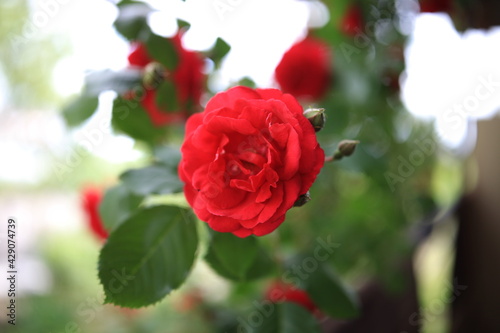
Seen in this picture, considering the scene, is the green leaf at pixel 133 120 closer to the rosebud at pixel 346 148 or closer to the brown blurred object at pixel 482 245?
the rosebud at pixel 346 148

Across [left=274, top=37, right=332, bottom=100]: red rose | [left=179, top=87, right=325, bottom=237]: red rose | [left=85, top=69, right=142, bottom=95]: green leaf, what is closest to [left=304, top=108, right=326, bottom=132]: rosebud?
[left=179, top=87, right=325, bottom=237]: red rose

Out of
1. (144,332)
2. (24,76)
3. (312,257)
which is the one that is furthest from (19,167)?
(312,257)

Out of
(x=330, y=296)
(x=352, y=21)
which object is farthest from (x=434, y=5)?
(x=330, y=296)

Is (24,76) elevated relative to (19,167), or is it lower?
elevated

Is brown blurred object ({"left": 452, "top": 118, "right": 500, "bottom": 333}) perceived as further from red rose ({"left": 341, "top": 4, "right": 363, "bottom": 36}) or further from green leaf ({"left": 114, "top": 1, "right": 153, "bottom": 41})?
green leaf ({"left": 114, "top": 1, "right": 153, "bottom": 41})

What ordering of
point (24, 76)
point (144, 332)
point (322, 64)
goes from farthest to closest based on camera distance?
point (24, 76), point (144, 332), point (322, 64)

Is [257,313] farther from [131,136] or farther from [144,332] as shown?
[144,332]

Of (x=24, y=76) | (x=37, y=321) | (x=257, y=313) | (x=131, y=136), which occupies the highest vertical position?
(x=131, y=136)
